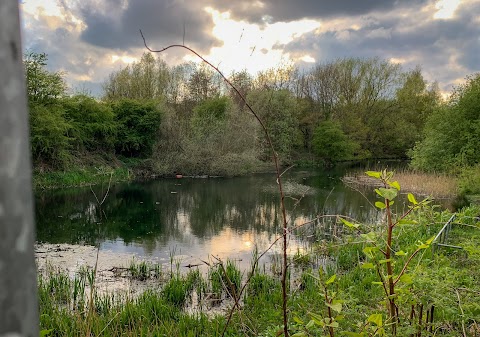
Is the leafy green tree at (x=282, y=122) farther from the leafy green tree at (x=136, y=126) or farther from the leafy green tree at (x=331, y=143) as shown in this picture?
the leafy green tree at (x=136, y=126)

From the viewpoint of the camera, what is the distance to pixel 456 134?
1988 centimetres

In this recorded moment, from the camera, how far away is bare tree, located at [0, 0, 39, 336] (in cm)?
36

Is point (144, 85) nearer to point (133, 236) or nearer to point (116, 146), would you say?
point (116, 146)

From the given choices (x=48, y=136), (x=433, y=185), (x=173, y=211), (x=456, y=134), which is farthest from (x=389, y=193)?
(x=456, y=134)

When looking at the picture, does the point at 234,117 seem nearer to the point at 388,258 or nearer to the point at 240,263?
the point at 240,263

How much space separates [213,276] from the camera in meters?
6.75

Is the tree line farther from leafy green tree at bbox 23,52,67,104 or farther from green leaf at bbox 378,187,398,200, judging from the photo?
green leaf at bbox 378,187,398,200

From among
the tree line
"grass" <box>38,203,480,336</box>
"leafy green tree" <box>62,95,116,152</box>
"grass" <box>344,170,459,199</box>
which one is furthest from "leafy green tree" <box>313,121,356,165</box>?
"grass" <box>38,203,480,336</box>

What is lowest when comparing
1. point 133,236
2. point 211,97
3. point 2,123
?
point 133,236

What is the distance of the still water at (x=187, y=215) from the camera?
10.2 m

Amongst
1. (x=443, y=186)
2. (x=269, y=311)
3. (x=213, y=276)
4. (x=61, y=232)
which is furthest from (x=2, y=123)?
(x=443, y=186)

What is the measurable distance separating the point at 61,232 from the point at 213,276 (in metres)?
6.56

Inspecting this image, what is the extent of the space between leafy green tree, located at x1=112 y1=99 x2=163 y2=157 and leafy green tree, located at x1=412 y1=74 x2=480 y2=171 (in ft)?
55.8

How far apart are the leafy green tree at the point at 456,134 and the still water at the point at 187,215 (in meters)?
4.43
